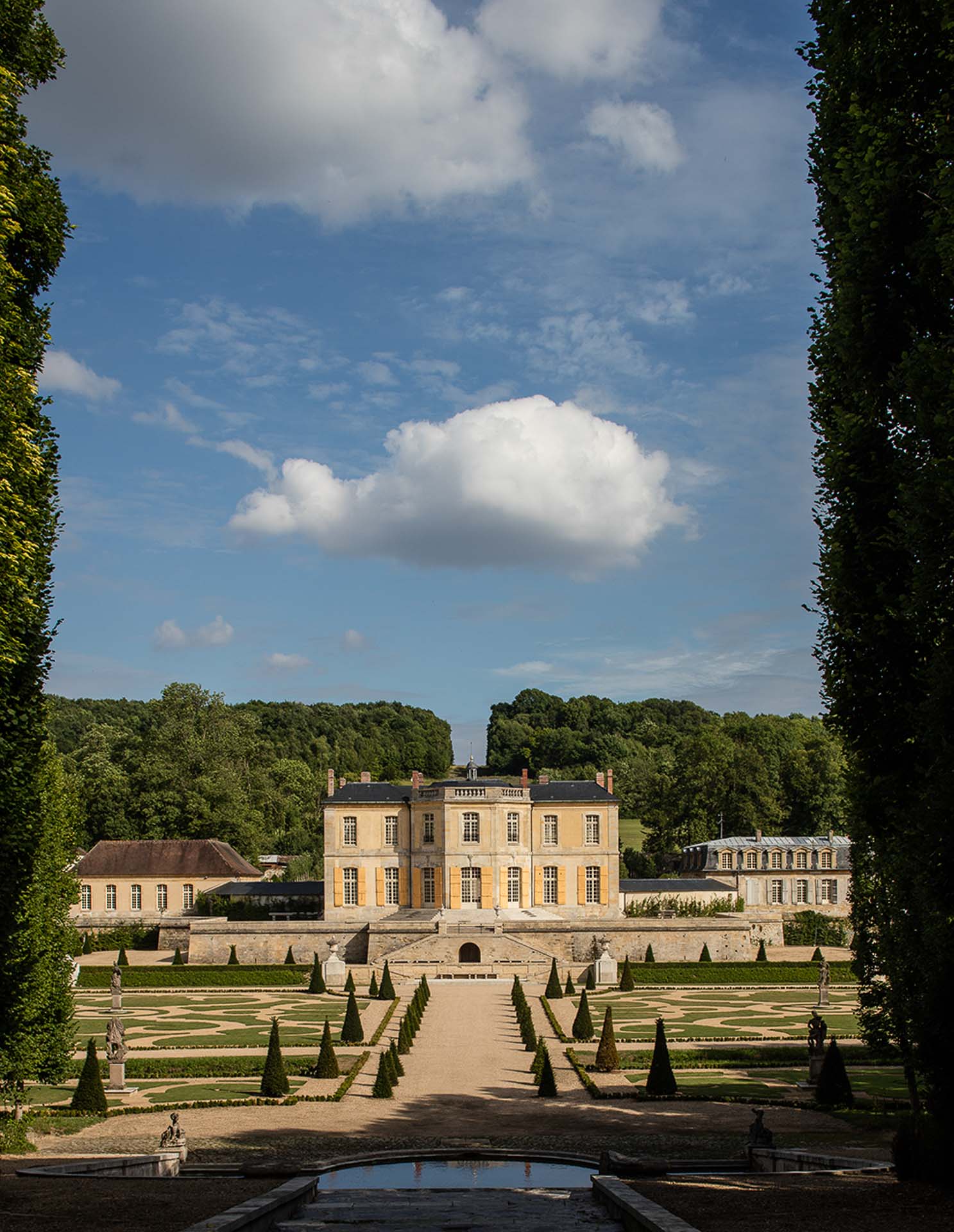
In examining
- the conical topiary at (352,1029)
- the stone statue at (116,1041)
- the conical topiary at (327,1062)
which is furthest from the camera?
the conical topiary at (352,1029)

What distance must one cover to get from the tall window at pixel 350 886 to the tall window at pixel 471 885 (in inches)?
189

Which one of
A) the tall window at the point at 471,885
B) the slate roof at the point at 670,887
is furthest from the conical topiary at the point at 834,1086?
the slate roof at the point at 670,887

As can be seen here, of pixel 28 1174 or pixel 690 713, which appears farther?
pixel 690 713

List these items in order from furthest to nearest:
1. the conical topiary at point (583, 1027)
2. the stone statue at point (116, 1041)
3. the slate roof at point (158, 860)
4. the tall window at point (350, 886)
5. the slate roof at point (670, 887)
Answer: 1. the slate roof at point (158, 860)
2. the slate roof at point (670, 887)
3. the tall window at point (350, 886)
4. the conical topiary at point (583, 1027)
5. the stone statue at point (116, 1041)

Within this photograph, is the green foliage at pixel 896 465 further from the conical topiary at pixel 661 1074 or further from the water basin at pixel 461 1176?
the conical topiary at pixel 661 1074

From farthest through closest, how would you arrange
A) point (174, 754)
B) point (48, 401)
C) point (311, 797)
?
point (311, 797) < point (174, 754) < point (48, 401)

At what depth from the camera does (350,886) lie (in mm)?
51469

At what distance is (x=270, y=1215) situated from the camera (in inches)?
449

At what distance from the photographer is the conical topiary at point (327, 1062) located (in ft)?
74.5

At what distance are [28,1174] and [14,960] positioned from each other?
121 inches

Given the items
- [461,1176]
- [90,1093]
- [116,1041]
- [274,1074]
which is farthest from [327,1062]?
[461,1176]

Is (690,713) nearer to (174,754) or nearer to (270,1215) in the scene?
(174,754)

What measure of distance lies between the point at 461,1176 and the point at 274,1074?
6.29 meters

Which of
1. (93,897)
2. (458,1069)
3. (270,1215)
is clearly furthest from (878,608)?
(93,897)
